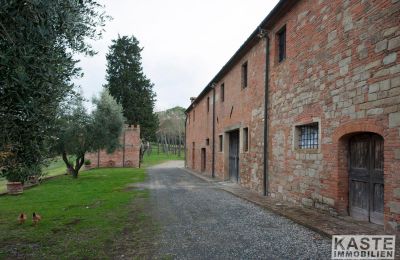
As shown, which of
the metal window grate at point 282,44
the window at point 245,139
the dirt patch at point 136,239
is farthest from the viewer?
the window at point 245,139

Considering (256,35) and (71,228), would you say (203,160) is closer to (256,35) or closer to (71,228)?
(256,35)

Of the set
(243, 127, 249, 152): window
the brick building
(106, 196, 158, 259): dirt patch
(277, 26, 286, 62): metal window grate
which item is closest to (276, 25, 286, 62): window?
(277, 26, 286, 62): metal window grate

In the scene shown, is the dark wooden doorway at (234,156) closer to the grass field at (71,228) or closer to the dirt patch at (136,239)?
the grass field at (71,228)

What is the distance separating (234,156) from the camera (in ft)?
52.4

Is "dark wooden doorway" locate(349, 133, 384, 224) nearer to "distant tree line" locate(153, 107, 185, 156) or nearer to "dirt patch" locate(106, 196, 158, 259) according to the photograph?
"dirt patch" locate(106, 196, 158, 259)

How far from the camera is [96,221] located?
727 centimetres

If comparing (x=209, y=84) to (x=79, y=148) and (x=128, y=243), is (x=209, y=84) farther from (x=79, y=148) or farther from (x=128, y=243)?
(x=128, y=243)

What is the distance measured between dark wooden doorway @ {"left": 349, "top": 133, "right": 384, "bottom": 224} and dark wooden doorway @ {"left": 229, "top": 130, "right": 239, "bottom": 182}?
8645 millimetres

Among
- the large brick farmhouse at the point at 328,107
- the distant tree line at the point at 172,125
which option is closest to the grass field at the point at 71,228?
the large brick farmhouse at the point at 328,107

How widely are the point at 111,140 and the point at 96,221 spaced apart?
13015 millimetres

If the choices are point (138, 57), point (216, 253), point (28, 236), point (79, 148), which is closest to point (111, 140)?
point (79, 148)

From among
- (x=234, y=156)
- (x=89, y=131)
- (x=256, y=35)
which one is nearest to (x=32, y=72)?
(x=256, y=35)

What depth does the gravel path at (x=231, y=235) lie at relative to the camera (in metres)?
4.96

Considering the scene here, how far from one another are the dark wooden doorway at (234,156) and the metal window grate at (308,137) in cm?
667
